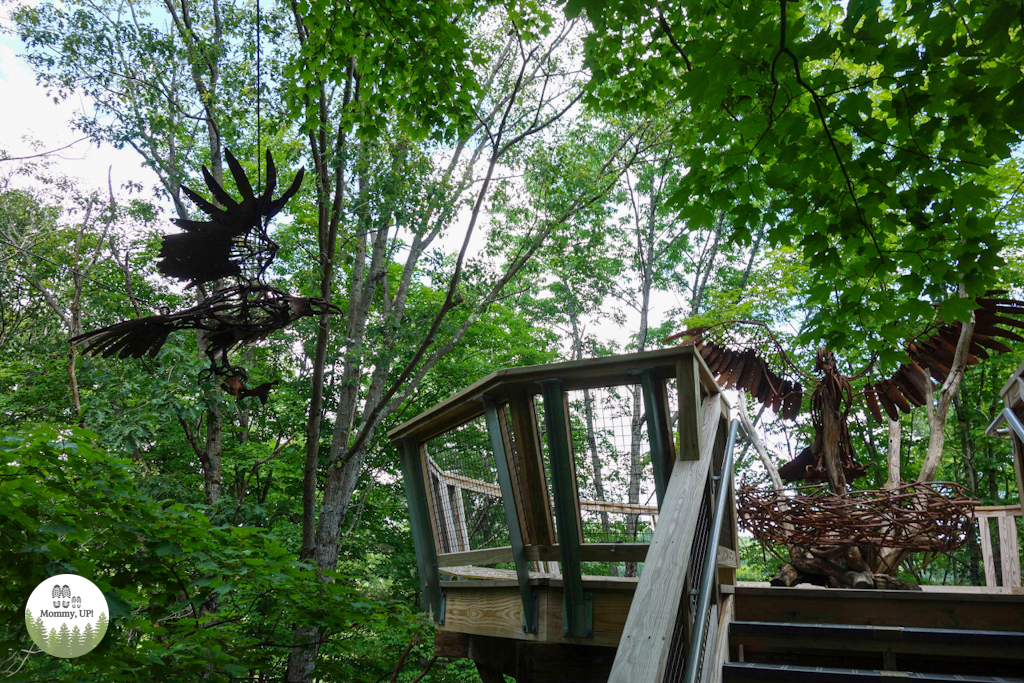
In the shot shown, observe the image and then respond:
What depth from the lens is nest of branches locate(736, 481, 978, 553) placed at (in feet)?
13.1

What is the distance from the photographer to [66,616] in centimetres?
238

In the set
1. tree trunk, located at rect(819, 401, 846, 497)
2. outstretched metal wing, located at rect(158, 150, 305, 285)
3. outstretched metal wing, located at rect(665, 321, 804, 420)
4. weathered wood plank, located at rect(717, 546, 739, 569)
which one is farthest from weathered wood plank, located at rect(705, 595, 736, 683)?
outstretched metal wing, located at rect(665, 321, 804, 420)

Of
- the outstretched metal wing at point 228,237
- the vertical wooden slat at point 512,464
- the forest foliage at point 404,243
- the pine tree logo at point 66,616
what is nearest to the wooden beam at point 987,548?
the forest foliage at point 404,243

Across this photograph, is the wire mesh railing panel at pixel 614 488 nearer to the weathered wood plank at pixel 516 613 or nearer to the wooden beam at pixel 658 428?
the wooden beam at pixel 658 428

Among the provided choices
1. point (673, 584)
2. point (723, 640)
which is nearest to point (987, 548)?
point (723, 640)

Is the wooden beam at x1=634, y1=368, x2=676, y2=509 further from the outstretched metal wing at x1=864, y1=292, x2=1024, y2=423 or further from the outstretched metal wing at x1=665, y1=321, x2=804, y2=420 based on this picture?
the outstretched metal wing at x1=864, y1=292, x2=1024, y2=423

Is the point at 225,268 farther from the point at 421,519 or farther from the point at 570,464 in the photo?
the point at 570,464

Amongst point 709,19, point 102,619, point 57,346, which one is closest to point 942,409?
point 709,19

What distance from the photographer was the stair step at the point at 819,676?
7.26 ft

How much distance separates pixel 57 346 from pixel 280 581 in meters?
9.26

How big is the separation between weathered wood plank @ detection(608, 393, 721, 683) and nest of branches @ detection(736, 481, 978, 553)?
217 centimetres

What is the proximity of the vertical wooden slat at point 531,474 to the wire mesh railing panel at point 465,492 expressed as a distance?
39 centimetres

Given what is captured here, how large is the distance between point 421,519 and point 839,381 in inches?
139

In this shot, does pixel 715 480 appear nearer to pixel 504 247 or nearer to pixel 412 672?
A: pixel 504 247
